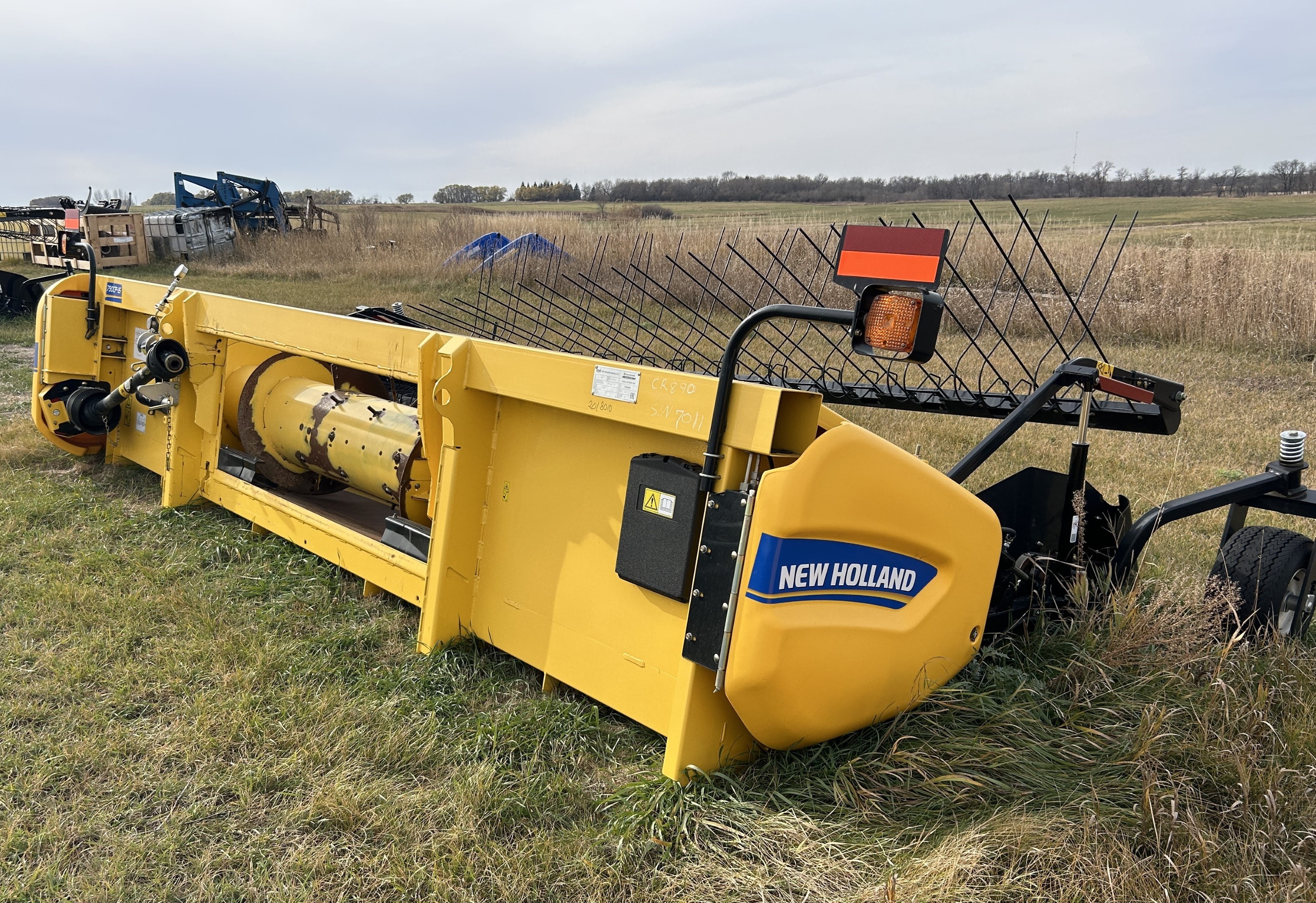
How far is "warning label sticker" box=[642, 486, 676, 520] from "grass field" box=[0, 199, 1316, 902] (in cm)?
73

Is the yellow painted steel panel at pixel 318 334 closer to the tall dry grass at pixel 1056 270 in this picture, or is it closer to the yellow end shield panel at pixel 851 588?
the yellow end shield panel at pixel 851 588

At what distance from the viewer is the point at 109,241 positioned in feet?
61.6

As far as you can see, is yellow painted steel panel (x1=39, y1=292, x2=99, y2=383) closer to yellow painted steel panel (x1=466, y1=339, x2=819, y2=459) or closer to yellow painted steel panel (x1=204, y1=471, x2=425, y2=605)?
yellow painted steel panel (x1=204, y1=471, x2=425, y2=605)

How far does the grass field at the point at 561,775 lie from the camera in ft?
7.02

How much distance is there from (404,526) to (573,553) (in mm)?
951

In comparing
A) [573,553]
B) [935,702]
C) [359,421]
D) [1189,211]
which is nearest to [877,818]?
[935,702]

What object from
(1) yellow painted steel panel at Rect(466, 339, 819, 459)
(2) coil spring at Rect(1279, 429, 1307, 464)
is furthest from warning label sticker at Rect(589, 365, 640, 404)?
(2) coil spring at Rect(1279, 429, 1307, 464)

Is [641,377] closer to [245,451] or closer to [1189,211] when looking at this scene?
[245,451]

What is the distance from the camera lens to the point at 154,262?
20.1 metres

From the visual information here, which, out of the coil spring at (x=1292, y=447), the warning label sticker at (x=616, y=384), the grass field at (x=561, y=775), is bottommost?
the grass field at (x=561, y=775)

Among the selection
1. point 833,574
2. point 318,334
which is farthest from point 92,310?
point 833,574

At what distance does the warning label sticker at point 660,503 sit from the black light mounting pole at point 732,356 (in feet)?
0.37

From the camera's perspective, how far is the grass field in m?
2.14

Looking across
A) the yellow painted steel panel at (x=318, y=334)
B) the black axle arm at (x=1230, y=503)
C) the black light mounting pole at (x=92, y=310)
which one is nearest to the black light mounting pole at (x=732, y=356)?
the yellow painted steel panel at (x=318, y=334)
